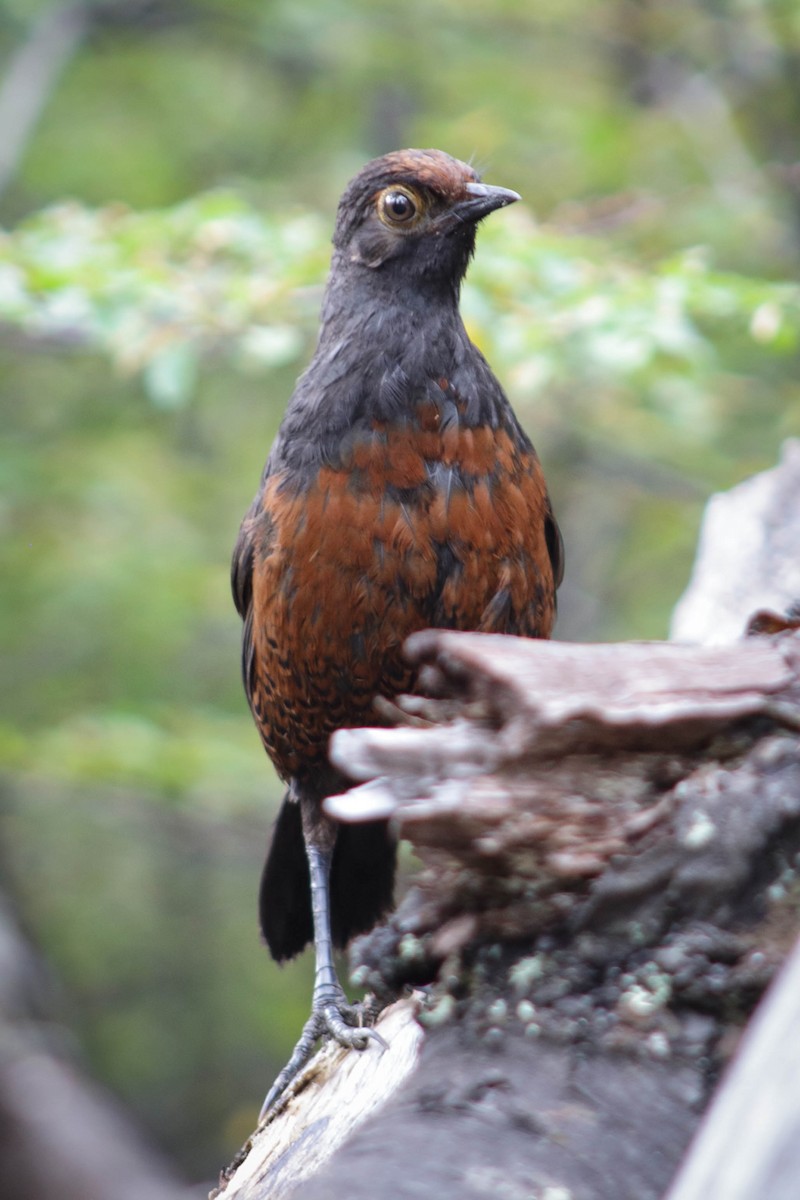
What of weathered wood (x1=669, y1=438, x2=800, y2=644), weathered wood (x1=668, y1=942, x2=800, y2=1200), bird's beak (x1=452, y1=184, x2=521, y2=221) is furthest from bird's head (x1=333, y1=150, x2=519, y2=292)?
weathered wood (x1=668, y1=942, x2=800, y2=1200)

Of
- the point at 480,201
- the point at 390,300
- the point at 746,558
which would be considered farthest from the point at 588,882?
the point at 746,558

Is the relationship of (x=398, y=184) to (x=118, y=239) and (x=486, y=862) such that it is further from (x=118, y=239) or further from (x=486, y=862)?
(x=486, y=862)

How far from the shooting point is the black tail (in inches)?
161

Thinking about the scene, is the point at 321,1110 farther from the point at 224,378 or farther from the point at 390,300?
the point at 224,378

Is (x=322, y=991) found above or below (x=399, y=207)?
below

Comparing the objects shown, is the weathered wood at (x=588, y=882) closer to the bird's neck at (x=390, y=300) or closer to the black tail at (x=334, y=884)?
the bird's neck at (x=390, y=300)

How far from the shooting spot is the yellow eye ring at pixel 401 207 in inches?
141

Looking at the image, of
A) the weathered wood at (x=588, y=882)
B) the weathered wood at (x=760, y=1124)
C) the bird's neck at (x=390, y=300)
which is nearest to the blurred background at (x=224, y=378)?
the bird's neck at (x=390, y=300)

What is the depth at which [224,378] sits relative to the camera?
347 inches

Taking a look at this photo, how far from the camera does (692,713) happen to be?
6.30ft

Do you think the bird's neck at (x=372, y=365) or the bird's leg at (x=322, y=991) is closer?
the bird's leg at (x=322, y=991)

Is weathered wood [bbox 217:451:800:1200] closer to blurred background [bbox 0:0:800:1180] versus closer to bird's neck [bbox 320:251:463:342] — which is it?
bird's neck [bbox 320:251:463:342]

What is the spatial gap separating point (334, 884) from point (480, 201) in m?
2.09

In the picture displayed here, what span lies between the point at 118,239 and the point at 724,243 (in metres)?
4.13
